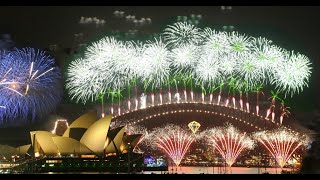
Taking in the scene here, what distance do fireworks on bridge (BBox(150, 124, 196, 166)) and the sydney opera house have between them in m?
7.60

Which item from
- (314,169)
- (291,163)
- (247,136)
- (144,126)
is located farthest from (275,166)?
(314,169)

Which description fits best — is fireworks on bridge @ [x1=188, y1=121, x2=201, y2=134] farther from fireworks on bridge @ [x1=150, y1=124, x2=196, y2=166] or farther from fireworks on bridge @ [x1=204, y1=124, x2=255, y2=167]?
fireworks on bridge @ [x1=204, y1=124, x2=255, y2=167]

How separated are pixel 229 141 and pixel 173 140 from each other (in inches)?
196

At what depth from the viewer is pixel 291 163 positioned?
162 ft

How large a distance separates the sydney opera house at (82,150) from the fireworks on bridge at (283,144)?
1421 cm

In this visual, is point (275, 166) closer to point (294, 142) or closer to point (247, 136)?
point (294, 142)

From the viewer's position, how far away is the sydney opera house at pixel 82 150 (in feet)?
131

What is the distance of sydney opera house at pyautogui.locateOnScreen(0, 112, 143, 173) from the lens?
131ft

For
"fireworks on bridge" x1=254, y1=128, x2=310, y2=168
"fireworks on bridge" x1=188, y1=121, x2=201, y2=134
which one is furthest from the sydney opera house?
"fireworks on bridge" x1=188, y1=121, x2=201, y2=134

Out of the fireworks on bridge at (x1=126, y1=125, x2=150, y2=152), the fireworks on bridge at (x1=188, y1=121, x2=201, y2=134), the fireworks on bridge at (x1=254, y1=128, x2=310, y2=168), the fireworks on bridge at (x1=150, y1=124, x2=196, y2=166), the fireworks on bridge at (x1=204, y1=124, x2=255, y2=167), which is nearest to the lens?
the fireworks on bridge at (x1=254, y1=128, x2=310, y2=168)

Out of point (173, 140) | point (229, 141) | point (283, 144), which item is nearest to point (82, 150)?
→ point (173, 140)

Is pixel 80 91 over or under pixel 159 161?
over

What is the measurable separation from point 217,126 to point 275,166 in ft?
34.3

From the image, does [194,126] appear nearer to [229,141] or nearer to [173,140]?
[229,141]
